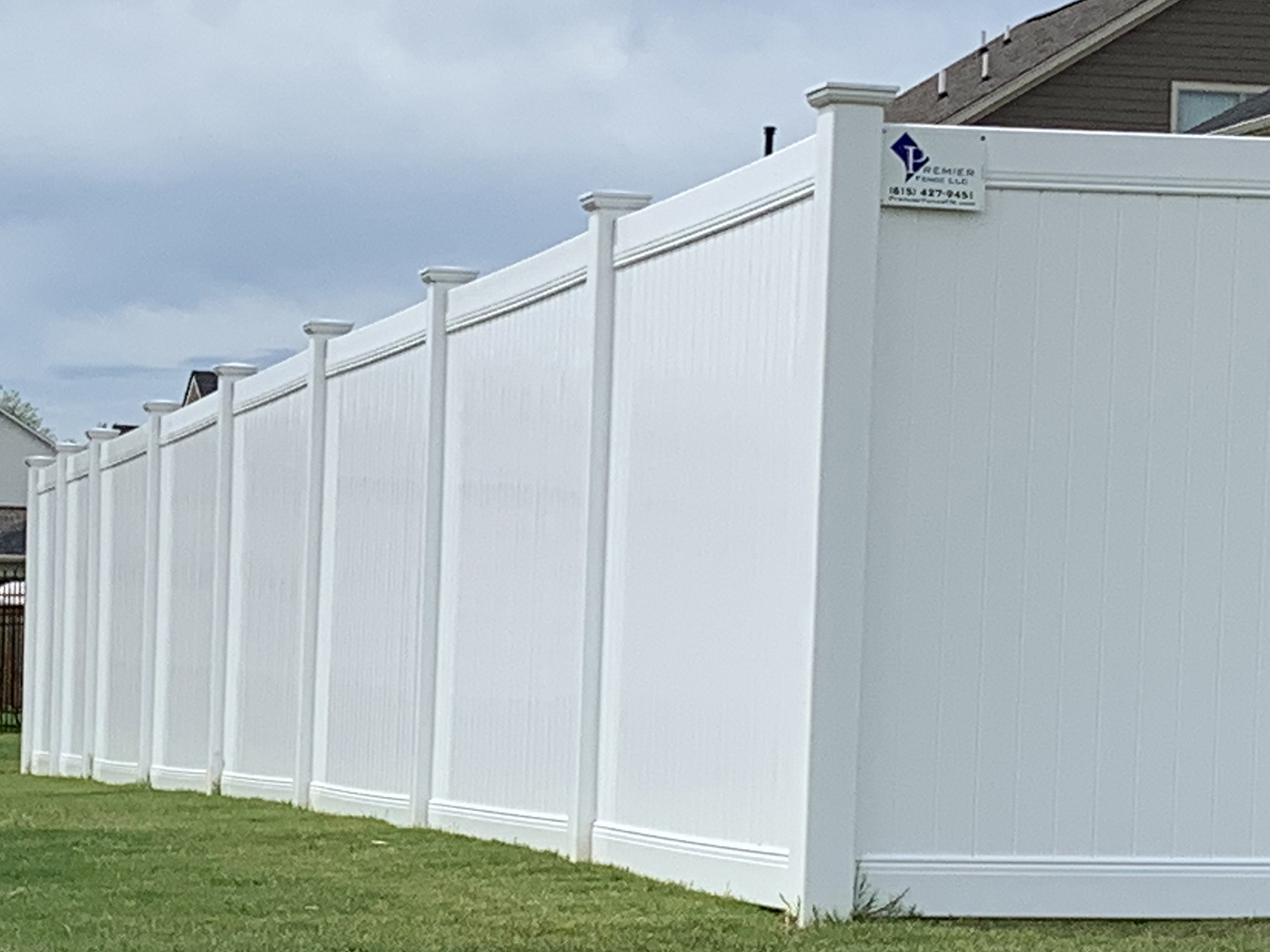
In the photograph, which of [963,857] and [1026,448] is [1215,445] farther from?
[963,857]

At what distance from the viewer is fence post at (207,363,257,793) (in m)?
16.6

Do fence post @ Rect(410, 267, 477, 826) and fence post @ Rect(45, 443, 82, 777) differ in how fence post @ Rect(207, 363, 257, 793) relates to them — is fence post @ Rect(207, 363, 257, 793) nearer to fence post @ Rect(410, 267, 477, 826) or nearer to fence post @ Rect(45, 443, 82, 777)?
fence post @ Rect(410, 267, 477, 826)

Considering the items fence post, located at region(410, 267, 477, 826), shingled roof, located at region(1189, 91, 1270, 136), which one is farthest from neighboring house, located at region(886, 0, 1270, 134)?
fence post, located at region(410, 267, 477, 826)

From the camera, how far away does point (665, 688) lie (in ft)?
27.8

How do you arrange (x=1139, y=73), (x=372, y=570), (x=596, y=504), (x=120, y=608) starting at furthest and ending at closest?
(x=1139, y=73), (x=120, y=608), (x=372, y=570), (x=596, y=504)

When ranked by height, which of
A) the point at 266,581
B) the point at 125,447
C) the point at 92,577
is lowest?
the point at 92,577

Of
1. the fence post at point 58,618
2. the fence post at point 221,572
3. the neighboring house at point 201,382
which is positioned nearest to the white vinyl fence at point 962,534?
the fence post at point 221,572

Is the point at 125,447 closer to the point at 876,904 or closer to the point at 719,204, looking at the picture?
the point at 719,204

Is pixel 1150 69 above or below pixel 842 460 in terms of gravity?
above

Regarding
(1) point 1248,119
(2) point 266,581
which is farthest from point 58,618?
(1) point 1248,119

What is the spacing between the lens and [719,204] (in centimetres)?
815

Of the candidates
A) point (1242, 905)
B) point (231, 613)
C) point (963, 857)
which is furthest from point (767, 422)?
point (231, 613)

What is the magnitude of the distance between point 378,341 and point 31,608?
1473 centimetres

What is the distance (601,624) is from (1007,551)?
2402 mm
